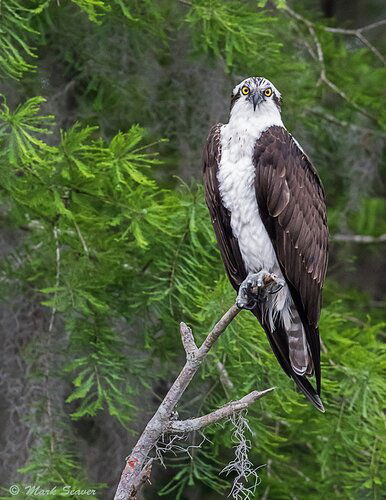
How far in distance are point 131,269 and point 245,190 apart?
946 millimetres

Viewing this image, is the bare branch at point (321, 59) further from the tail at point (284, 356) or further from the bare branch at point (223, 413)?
the bare branch at point (223, 413)

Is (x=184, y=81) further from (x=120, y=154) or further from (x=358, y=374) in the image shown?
(x=358, y=374)

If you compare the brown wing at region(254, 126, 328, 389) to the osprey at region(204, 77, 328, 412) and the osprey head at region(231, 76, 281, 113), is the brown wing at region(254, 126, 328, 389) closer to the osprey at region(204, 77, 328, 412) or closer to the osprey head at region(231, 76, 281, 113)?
the osprey at region(204, 77, 328, 412)

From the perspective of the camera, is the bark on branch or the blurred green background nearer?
the bark on branch

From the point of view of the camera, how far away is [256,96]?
4402 mm

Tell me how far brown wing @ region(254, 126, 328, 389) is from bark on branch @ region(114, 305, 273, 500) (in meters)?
0.84

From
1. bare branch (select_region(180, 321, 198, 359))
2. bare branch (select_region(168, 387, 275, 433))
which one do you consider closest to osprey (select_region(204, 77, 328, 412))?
bare branch (select_region(180, 321, 198, 359))

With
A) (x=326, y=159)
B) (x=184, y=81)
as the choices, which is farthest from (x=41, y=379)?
(x=326, y=159)

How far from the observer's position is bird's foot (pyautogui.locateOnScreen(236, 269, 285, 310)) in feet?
13.1

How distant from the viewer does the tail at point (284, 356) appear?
13.6 feet

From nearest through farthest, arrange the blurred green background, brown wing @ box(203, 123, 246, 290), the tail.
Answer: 1. the tail
2. brown wing @ box(203, 123, 246, 290)
3. the blurred green background

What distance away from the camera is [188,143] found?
5.62 m

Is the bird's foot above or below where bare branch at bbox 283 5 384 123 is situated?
below

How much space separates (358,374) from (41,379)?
1468 mm
